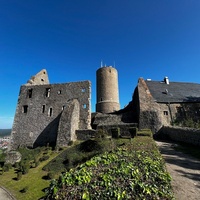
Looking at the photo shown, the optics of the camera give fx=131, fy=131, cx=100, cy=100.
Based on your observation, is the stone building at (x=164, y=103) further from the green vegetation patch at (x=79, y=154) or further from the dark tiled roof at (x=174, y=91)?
the green vegetation patch at (x=79, y=154)

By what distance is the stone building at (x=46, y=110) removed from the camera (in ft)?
71.8

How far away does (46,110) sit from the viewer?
23.5 m

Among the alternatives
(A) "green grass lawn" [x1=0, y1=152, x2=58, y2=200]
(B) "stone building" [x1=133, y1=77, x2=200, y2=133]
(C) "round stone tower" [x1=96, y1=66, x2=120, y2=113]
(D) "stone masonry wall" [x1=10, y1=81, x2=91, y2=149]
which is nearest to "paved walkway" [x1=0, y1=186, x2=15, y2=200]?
(A) "green grass lawn" [x1=0, y1=152, x2=58, y2=200]

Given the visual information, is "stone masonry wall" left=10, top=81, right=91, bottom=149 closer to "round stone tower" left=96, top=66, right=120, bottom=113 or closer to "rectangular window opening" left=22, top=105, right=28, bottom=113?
"rectangular window opening" left=22, top=105, right=28, bottom=113

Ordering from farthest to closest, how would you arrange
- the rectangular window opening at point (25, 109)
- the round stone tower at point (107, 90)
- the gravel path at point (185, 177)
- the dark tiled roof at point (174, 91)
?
the round stone tower at point (107, 90) < the rectangular window opening at point (25, 109) < the dark tiled roof at point (174, 91) < the gravel path at point (185, 177)

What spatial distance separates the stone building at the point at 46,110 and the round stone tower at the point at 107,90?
27.4 ft

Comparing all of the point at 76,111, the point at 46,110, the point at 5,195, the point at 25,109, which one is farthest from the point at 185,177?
the point at 25,109

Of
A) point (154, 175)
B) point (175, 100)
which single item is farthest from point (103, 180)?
point (175, 100)

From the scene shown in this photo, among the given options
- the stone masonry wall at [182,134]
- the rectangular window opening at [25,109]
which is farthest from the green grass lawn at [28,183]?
the stone masonry wall at [182,134]

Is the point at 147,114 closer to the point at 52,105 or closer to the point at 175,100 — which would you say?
the point at 175,100

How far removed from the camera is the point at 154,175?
3518 millimetres

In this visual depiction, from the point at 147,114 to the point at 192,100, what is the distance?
10.5 m

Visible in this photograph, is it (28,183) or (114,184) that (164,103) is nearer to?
(28,183)

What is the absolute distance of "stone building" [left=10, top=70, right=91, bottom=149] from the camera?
21875 mm
